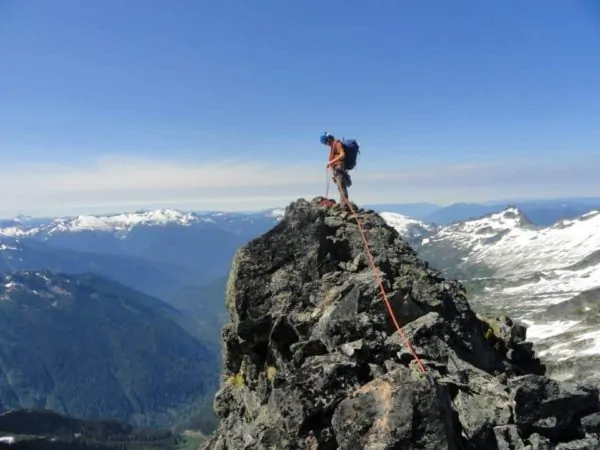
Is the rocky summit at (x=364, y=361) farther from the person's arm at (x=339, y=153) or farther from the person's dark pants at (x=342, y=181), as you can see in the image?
the person's arm at (x=339, y=153)

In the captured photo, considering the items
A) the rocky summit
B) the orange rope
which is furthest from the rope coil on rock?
the rocky summit

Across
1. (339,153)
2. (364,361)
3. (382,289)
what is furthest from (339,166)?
(364,361)

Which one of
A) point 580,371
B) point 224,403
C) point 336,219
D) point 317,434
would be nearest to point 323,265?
point 336,219

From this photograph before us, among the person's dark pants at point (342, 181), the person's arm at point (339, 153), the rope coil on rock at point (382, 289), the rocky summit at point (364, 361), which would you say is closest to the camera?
the rocky summit at point (364, 361)

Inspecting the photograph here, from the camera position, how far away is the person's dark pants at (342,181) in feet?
118

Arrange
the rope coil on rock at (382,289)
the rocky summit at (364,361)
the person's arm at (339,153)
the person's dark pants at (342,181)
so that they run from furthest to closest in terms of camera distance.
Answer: the person's dark pants at (342,181), the person's arm at (339,153), the rope coil on rock at (382,289), the rocky summit at (364,361)

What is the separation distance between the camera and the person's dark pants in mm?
36094

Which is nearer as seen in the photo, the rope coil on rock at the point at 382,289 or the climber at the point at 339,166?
the rope coil on rock at the point at 382,289

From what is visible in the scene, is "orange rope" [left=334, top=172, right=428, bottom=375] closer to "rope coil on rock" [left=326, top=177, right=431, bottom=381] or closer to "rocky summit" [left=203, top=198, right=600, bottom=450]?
"rope coil on rock" [left=326, top=177, right=431, bottom=381]

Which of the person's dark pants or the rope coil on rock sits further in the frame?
the person's dark pants

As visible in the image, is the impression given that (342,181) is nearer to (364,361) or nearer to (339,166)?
(339,166)

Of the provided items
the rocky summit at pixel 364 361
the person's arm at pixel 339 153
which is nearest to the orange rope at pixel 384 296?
the rocky summit at pixel 364 361

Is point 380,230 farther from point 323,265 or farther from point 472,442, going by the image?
point 472,442

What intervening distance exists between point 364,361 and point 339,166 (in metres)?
17.9
